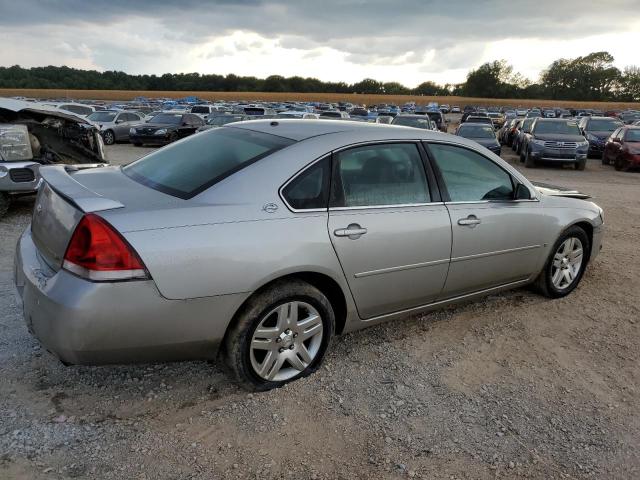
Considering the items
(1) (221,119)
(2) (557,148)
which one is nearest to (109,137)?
(1) (221,119)

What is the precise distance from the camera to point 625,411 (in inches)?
125

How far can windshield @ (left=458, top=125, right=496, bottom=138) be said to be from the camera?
1700 cm

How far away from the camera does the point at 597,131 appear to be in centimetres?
2038

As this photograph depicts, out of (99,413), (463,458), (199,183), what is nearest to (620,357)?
(463,458)

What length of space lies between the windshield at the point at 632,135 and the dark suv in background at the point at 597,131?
95.6 inches

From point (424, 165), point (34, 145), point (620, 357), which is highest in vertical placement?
point (424, 165)

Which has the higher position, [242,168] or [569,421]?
[242,168]

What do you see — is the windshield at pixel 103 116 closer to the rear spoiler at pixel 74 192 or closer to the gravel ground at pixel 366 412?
the gravel ground at pixel 366 412

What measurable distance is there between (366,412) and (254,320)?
841mm

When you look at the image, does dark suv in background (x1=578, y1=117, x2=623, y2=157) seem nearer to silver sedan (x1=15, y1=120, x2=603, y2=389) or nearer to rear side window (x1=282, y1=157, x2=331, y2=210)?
silver sedan (x1=15, y1=120, x2=603, y2=389)

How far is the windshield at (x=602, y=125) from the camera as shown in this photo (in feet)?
67.4

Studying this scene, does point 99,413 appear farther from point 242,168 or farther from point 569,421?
point 569,421

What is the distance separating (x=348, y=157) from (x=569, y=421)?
2.04 m

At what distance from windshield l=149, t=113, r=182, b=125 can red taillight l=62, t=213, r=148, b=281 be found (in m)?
18.8
